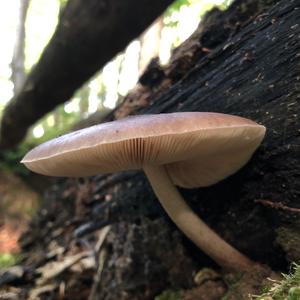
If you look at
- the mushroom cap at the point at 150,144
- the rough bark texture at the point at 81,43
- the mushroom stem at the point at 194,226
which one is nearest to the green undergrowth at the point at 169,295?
the mushroom stem at the point at 194,226

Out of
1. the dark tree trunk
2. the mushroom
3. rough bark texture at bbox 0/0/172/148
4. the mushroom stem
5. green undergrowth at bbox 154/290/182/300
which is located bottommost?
green undergrowth at bbox 154/290/182/300

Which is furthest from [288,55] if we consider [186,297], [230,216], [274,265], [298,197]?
[186,297]

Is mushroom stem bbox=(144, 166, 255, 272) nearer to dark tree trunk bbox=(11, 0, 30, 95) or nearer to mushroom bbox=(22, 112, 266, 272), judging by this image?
mushroom bbox=(22, 112, 266, 272)

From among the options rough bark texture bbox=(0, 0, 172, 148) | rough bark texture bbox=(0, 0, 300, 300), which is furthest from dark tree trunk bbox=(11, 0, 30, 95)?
rough bark texture bbox=(0, 0, 300, 300)

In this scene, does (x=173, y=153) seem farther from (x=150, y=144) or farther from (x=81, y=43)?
(x=81, y=43)

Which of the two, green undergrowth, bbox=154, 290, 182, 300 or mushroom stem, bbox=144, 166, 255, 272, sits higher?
mushroom stem, bbox=144, 166, 255, 272

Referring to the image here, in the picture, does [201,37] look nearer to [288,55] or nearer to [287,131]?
[288,55]

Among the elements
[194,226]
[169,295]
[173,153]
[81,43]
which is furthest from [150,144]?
[81,43]
